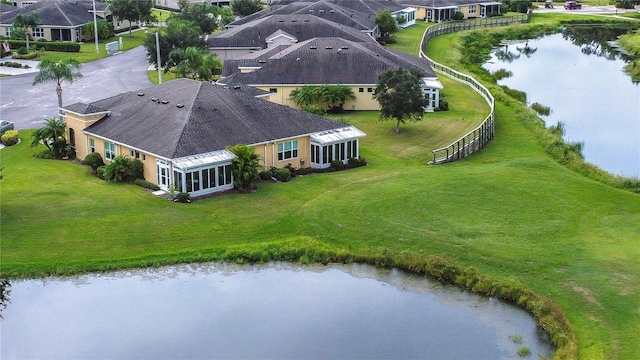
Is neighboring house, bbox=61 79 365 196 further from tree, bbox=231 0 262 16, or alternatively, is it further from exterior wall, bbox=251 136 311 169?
tree, bbox=231 0 262 16

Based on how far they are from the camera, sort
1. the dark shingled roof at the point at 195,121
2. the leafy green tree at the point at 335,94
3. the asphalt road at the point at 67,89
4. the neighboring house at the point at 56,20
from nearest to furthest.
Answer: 1. the dark shingled roof at the point at 195,121
2. the asphalt road at the point at 67,89
3. the leafy green tree at the point at 335,94
4. the neighboring house at the point at 56,20

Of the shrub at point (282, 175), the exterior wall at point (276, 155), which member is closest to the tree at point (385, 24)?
the exterior wall at point (276, 155)

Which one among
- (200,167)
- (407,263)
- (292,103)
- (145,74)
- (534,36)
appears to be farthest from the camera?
(534,36)

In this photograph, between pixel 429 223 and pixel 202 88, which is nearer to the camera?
pixel 429 223

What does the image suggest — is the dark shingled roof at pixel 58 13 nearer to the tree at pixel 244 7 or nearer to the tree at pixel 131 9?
the tree at pixel 131 9

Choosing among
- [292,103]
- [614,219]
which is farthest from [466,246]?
[292,103]

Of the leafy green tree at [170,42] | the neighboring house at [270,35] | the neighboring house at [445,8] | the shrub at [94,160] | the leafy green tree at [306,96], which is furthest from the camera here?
the neighboring house at [445,8]

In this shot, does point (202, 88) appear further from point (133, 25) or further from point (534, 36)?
point (534, 36)
